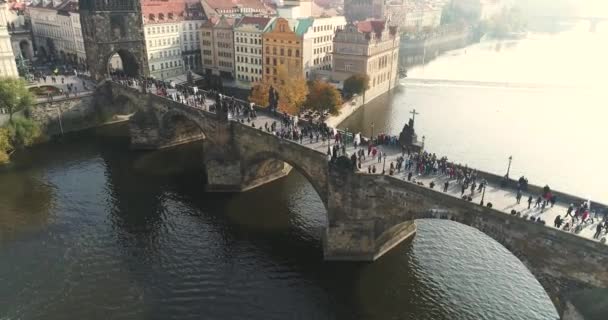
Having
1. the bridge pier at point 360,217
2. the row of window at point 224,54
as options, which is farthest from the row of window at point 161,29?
the bridge pier at point 360,217

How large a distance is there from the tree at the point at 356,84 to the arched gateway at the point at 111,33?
42019 mm

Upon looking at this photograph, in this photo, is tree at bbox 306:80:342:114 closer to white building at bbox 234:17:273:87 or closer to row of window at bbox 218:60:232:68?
white building at bbox 234:17:273:87

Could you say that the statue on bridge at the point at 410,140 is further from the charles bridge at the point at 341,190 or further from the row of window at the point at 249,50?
the row of window at the point at 249,50

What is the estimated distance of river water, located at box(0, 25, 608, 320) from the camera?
39.3 metres

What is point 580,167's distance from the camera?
6981cm

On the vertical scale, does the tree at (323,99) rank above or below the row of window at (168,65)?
below

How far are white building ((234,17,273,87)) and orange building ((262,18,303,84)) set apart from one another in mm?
2112

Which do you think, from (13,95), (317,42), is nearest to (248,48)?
(317,42)

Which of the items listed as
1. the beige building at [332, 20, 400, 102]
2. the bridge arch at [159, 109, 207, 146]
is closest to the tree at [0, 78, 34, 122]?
the bridge arch at [159, 109, 207, 146]

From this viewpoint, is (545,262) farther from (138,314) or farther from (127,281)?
(127,281)

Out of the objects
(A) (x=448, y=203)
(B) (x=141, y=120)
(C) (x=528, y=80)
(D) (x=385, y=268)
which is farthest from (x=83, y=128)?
(C) (x=528, y=80)

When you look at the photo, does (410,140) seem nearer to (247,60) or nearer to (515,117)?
(515,117)

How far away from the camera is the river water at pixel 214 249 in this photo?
39.3m

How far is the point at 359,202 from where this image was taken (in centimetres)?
4278
